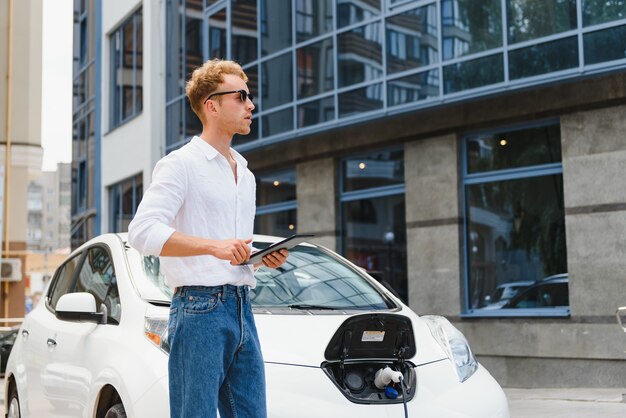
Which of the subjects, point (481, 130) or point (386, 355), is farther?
point (481, 130)

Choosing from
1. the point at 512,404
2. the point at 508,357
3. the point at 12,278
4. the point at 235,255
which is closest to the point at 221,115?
the point at 235,255

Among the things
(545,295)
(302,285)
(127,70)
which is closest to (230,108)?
(302,285)

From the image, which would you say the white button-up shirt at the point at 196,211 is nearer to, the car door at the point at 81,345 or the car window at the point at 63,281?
the car door at the point at 81,345

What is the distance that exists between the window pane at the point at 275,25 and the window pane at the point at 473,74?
3.89m

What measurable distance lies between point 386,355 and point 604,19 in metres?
7.70

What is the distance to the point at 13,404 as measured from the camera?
659 cm

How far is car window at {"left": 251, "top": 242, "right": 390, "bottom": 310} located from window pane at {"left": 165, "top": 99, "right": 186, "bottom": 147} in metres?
14.0

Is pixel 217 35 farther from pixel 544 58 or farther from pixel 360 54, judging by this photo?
pixel 544 58

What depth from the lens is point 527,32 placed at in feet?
39.2

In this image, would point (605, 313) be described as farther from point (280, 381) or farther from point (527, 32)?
point (280, 381)

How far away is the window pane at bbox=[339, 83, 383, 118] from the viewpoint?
13.8 m

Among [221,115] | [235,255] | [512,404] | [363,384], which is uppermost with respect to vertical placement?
[221,115]

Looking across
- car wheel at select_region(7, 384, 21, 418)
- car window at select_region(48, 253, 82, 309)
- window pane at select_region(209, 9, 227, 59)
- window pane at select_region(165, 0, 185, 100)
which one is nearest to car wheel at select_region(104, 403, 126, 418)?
car window at select_region(48, 253, 82, 309)

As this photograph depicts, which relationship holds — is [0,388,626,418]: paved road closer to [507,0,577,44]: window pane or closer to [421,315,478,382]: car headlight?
[421,315,478,382]: car headlight
